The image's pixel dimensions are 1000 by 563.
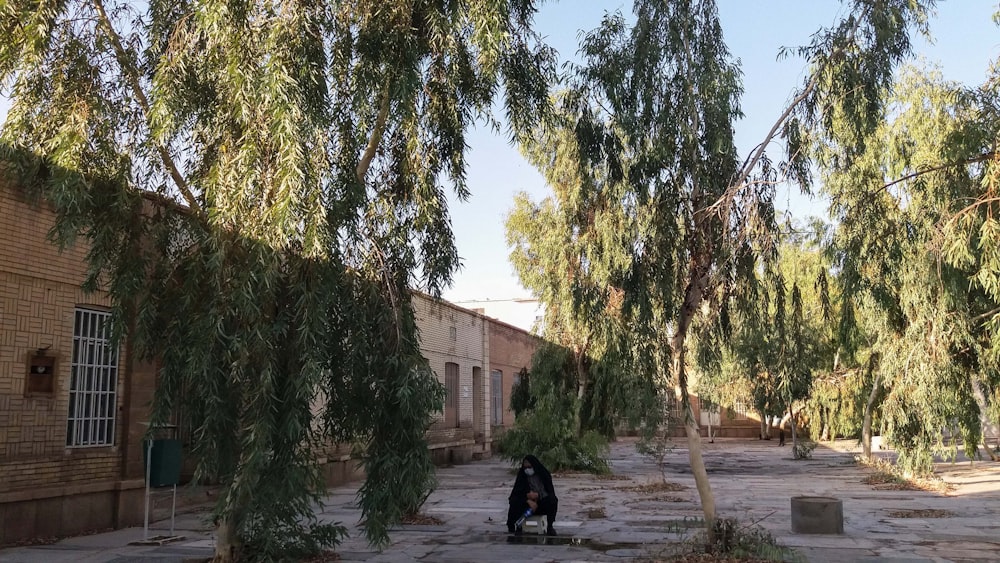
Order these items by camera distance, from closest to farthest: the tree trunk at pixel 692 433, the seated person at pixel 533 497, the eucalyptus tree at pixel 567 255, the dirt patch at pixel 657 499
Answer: the tree trunk at pixel 692 433, the seated person at pixel 533 497, the dirt patch at pixel 657 499, the eucalyptus tree at pixel 567 255

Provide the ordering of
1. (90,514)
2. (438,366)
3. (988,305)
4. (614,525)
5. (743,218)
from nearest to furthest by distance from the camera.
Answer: (743,218)
(90,514)
(614,525)
(988,305)
(438,366)

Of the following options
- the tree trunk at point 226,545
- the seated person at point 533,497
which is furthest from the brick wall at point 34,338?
the seated person at point 533,497

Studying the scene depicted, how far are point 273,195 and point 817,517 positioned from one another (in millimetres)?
8949

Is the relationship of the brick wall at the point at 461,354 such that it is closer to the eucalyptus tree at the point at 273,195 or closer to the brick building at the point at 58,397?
the brick building at the point at 58,397

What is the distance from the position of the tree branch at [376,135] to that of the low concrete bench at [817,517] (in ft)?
26.0

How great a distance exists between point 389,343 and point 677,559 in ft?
13.7

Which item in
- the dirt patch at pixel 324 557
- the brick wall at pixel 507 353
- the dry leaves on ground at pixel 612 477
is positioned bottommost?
the dirt patch at pixel 324 557

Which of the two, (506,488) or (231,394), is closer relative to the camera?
(231,394)

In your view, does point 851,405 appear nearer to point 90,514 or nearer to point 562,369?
point 562,369

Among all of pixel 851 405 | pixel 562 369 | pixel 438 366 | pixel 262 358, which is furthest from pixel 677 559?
pixel 851 405

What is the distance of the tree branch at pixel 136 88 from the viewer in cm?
919

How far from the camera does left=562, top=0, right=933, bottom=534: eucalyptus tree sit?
32.8 ft

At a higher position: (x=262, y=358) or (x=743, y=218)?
(x=743, y=218)

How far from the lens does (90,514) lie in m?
11.9
